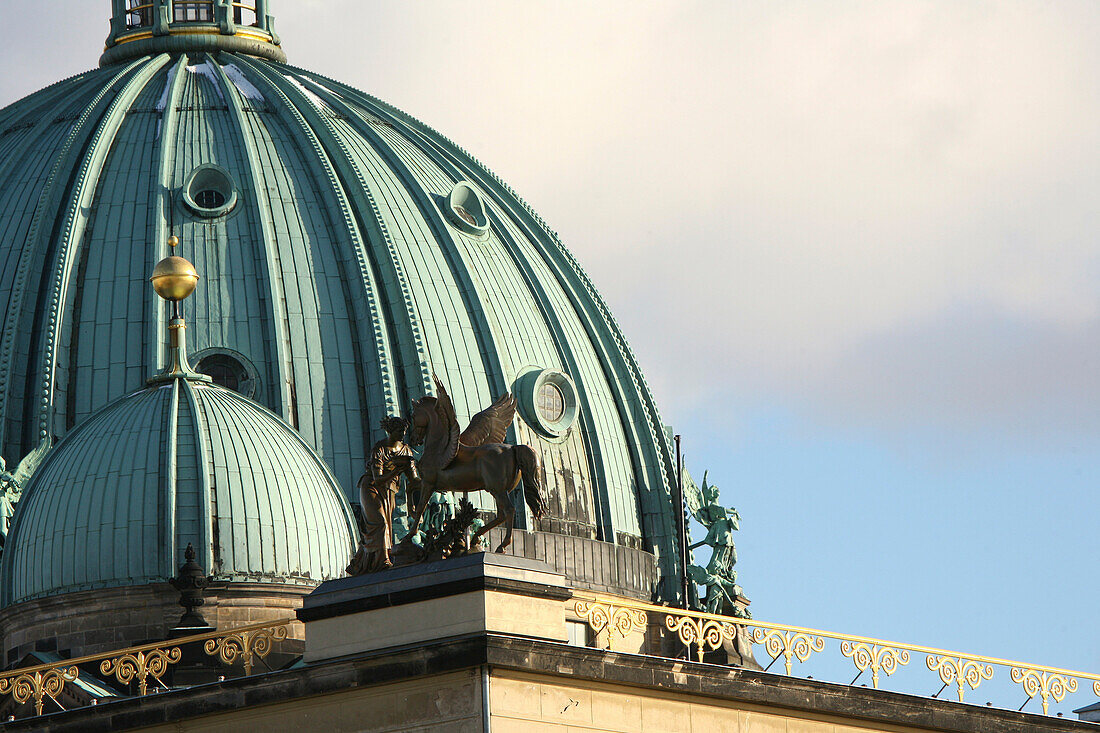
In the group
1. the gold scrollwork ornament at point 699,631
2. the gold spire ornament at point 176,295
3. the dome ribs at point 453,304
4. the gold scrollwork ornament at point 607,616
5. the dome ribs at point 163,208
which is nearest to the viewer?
the gold scrollwork ornament at point 607,616

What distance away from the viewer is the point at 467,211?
6962cm

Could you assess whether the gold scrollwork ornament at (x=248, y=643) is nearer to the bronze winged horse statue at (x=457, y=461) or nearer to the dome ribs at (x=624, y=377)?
the bronze winged horse statue at (x=457, y=461)

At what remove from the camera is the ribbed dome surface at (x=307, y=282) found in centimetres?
6419

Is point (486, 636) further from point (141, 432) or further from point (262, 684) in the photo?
point (141, 432)

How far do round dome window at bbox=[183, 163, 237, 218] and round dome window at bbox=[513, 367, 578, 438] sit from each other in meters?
6.67

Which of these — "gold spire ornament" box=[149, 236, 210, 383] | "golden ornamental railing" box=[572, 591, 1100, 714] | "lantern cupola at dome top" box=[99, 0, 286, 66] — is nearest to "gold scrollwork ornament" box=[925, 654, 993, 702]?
"golden ornamental railing" box=[572, 591, 1100, 714]

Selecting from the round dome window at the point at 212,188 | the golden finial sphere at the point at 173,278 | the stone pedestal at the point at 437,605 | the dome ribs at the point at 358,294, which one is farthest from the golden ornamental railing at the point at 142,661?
the round dome window at the point at 212,188

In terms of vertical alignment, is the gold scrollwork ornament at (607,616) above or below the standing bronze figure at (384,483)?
below

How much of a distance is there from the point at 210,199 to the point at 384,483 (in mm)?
26521

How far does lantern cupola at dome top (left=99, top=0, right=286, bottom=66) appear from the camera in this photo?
74.1m

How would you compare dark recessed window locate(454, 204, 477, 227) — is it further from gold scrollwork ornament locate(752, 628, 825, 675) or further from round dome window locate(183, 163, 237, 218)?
gold scrollwork ornament locate(752, 628, 825, 675)

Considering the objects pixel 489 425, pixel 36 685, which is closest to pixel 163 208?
pixel 36 685

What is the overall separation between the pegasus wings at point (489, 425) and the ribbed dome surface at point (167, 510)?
44.7 feet

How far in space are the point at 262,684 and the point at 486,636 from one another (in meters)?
3.03
